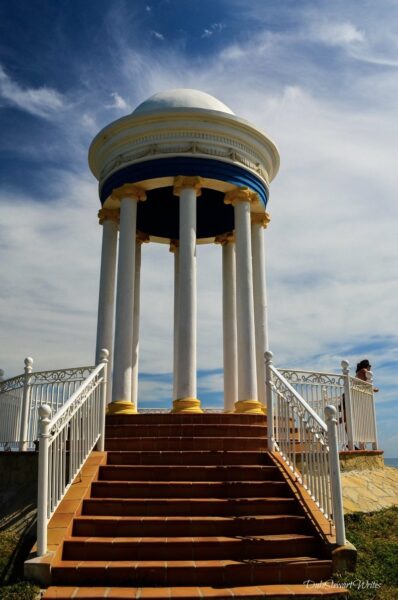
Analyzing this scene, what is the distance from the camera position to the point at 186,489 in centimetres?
796

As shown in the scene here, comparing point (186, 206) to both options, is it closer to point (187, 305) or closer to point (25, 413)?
point (187, 305)

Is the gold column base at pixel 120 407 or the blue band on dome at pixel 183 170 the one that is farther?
the blue band on dome at pixel 183 170

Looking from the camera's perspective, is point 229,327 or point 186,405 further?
point 229,327

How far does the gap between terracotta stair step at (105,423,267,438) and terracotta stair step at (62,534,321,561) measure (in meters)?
3.11

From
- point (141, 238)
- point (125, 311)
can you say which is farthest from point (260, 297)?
point (141, 238)

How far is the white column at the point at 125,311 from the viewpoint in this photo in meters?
11.9

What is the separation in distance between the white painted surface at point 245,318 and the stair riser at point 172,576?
5765 millimetres

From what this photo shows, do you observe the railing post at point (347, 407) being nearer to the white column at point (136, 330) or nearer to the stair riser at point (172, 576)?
the stair riser at point (172, 576)

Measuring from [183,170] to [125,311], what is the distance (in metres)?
3.65

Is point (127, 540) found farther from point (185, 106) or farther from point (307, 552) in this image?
point (185, 106)

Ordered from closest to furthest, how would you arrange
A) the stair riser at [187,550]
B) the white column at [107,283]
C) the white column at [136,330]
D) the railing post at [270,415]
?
the stair riser at [187,550]
the railing post at [270,415]
the white column at [107,283]
the white column at [136,330]

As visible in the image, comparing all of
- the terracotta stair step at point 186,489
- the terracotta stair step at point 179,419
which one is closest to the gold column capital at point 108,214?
the terracotta stair step at point 179,419

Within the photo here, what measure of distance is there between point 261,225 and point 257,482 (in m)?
8.13

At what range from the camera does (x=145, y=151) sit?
13.1 metres
